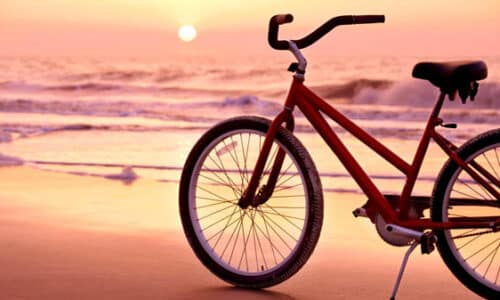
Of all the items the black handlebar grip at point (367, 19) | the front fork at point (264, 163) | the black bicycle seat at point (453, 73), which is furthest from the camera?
the front fork at point (264, 163)

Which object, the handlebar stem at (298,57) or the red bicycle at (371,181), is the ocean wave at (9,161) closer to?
the red bicycle at (371,181)

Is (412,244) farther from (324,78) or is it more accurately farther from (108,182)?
(324,78)

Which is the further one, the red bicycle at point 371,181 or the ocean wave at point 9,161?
the ocean wave at point 9,161

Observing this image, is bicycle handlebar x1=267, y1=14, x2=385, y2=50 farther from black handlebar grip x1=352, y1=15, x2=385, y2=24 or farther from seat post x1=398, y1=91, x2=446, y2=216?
seat post x1=398, y1=91, x2=446, y2=216

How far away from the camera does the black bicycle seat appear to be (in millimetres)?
4348

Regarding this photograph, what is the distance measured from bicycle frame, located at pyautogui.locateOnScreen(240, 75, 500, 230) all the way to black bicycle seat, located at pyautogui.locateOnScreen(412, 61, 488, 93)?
0.06 m

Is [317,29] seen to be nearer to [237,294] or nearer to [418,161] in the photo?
[418,161]

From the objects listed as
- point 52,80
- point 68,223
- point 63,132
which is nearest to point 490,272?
point 68,223

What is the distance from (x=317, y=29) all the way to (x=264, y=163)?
0.67 m

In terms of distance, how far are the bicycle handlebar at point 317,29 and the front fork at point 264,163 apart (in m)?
0.30

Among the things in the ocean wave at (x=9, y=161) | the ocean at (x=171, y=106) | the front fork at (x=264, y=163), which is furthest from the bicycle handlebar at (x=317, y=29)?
the ocean wave at (x=9, y=161)

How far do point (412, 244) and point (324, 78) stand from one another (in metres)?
25.9

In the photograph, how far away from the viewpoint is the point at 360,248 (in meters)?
5.82

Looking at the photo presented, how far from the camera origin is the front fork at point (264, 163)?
15.6ft
